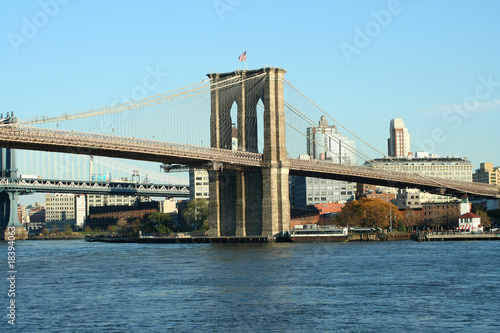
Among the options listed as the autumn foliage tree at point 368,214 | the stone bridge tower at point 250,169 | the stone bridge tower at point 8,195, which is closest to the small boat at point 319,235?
the stone bridge tower at point 250,169

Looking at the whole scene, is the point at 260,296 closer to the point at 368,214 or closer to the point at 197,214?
the point at 368,214

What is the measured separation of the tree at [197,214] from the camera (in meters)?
106

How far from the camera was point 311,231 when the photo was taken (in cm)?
7531

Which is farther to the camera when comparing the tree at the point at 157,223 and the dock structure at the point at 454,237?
the tree at the point at 157,223

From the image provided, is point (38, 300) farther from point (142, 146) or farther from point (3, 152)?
point (3, 152)

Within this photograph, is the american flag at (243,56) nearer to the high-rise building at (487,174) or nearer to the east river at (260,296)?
the east river at (260,296)

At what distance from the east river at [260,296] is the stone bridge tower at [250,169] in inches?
1014

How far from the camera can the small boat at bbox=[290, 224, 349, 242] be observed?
7400 centimetres

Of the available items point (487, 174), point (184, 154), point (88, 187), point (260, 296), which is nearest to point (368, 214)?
point (184, 154)

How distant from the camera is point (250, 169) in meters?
74.1

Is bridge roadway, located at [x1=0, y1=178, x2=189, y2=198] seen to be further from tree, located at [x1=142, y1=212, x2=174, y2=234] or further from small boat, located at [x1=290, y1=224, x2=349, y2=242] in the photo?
small boat, located at [x1=290, y1=224, x2=349, y2=242]

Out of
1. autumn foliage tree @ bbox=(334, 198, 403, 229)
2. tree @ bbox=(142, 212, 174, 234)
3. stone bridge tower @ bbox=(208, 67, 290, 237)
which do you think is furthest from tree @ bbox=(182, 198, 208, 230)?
stone bridge tower @ bbox=(208, 67, 290, 237)

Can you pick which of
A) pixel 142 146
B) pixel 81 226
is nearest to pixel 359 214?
pixel 142 146

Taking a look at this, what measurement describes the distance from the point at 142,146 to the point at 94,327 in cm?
3758
